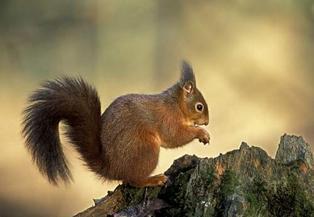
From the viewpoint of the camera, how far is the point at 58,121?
1.83 m

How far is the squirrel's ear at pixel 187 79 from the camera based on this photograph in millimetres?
2035

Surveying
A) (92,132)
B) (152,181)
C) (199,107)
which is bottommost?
(152,181)

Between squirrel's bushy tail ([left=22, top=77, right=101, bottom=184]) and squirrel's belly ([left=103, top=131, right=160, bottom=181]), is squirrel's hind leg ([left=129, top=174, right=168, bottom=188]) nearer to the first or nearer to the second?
squirrel's belly ([left=103, top=131, right=160, bottom=181])

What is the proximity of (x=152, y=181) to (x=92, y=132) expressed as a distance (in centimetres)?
22

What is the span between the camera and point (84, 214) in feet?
5.82

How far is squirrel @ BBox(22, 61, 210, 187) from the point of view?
1.79m

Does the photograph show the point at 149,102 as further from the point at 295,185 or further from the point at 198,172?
the point at 295,185

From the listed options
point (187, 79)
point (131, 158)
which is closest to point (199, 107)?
point (187, 79)

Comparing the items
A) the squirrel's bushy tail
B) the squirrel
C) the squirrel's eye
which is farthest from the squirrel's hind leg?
the squirrel's eye

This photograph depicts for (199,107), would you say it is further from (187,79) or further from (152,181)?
(152,181)

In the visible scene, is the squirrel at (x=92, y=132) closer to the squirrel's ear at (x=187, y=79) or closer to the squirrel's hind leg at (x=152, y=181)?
the squirrel's hind leg at (x=152, y=181)

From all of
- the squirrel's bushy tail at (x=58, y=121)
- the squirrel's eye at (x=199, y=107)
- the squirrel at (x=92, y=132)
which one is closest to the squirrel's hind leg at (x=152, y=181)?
the squirrel at (x=92, y=132)

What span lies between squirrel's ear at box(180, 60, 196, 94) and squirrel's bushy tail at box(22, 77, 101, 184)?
1.00 feet

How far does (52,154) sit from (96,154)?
0.12 m
